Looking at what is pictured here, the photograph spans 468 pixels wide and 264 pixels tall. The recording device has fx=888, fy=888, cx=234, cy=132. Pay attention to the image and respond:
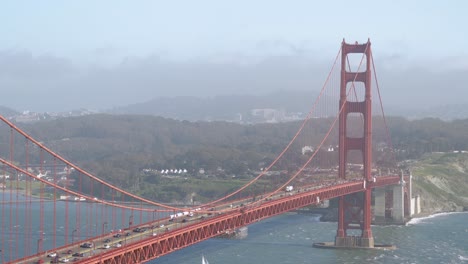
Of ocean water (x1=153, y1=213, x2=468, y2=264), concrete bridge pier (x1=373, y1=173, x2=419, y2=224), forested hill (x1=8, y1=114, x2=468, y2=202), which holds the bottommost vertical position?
ocean water (x1=153, y1=213, x2=468, y2=264)

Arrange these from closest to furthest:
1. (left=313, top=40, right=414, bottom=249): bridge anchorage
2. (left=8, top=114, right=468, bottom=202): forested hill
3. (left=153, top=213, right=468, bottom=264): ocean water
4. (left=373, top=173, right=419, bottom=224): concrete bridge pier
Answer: (left=153, top=213, right=468, bottom=264): ocean water < (left=313, top=40, right=414, bottom=249): bridge anchorage < (left=373, top=173, right=419, bottom=224): concrete bridge pier < (left=8, top=114, right=468, bottom=202): forested hill

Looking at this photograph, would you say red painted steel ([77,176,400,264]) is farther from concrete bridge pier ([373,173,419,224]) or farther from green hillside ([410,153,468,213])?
green hillside ([410,153,468,213])

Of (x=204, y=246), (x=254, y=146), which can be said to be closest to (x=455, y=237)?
(x=204, y=246)

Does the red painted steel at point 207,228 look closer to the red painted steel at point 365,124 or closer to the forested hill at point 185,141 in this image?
the red painted steel at point 365,124

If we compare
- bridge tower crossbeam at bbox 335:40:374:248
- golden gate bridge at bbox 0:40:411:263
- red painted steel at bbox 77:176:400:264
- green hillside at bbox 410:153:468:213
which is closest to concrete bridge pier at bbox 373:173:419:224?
golden gate bridge at bbox 0:40:411:263

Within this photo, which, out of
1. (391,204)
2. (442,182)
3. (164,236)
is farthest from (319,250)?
(442,182)

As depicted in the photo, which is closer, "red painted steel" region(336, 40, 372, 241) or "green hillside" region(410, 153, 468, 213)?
"red painted steel" region(336, 40, 372, 241)

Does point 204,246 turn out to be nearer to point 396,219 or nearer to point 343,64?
point 343,64
